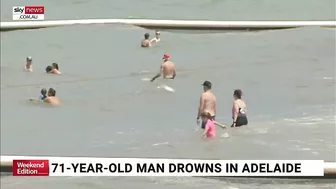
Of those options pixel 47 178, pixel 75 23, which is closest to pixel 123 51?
pixel 75 23

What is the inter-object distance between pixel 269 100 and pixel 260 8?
10.0 feet

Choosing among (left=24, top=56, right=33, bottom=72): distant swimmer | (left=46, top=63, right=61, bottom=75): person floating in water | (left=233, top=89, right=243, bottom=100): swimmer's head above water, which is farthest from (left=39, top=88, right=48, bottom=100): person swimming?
(left=233, top=89, right=243, bottom=100): swimmer's head above water

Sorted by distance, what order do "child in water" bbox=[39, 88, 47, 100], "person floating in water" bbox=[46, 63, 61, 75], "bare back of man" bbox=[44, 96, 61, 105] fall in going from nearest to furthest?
"bare back of man" bbox=[44, 96, 61, 105] < "child in water" bbox=[39, 88, 47, 100] < "person floating in water" bbox=[46, 63, 61, 75]

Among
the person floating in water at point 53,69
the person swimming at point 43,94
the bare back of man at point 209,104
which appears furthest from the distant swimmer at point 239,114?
the person floating in water at point 53,69

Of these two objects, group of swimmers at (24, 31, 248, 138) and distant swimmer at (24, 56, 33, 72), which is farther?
distant swimmer at (24, 56, 33, 72)

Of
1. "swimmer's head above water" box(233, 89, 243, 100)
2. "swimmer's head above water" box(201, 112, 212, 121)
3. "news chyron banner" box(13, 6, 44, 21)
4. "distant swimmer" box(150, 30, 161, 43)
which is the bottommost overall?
"swimmer's head above water" box(201, 112, 212, 121)

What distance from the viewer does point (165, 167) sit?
7012mm

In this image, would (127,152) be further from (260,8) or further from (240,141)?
(260,8)

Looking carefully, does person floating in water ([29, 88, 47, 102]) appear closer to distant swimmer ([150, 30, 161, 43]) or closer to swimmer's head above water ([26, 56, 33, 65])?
swimmer's head above water ([26, 56, 33, 65])

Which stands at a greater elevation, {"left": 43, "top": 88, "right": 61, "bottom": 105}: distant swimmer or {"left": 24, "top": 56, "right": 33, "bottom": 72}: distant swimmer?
{"left": 24, "top": 56, "right": 33, "bottom": 72}: distant swimmer

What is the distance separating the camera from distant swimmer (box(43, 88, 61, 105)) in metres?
9.16

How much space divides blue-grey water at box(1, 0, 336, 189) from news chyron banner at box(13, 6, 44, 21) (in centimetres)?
12

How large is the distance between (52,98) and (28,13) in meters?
2.82

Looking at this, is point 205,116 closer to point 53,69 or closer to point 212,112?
point 212,112
